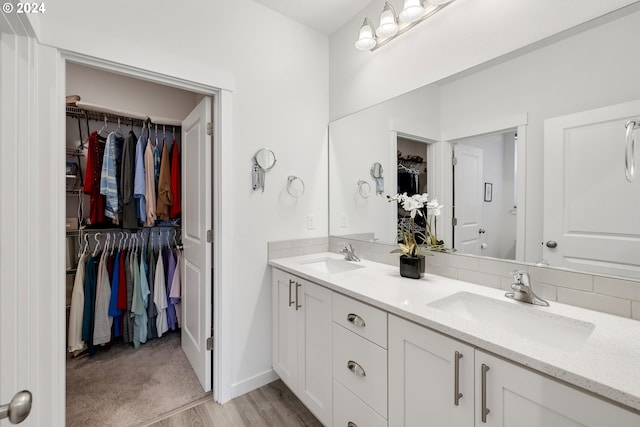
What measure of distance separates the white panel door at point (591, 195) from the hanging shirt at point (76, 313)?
10.0ft

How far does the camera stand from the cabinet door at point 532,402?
Answer: 2.15 feet

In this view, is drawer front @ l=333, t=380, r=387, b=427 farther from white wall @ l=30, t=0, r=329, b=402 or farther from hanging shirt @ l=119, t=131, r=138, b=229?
hanging shirt @ l=119, t=131, r=138, b=229

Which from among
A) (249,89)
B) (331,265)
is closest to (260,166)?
(249,89)

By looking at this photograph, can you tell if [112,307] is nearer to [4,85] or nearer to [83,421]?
[83,421]

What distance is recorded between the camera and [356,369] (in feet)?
4.17

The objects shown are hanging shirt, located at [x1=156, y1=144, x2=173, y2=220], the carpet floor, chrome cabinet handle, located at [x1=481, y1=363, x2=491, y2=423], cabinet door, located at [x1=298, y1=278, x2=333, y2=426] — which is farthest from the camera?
hanging shirt, located at [x1=156, y1=144, x2=173, y2=220]

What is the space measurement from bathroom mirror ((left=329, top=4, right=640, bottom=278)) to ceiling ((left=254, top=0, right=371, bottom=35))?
2.31 feet

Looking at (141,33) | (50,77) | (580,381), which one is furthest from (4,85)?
(580,381)

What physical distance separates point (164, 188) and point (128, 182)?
27cm

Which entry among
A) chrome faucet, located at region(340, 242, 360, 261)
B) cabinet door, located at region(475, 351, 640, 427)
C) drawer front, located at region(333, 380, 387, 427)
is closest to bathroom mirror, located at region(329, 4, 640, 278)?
chrome faucet, located at region(340, 242, 360, 261)

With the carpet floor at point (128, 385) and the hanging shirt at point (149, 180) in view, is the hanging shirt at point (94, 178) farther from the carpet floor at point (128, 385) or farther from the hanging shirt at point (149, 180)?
the carpet floor at point (128, 385)

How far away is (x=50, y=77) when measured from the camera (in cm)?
127

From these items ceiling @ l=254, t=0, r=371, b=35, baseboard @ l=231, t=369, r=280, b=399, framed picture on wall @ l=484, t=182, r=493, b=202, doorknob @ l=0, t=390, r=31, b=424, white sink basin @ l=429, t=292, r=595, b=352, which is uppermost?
ceiling @ l=254, t=0, r=371, b=35

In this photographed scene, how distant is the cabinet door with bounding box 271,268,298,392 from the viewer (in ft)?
5.66
